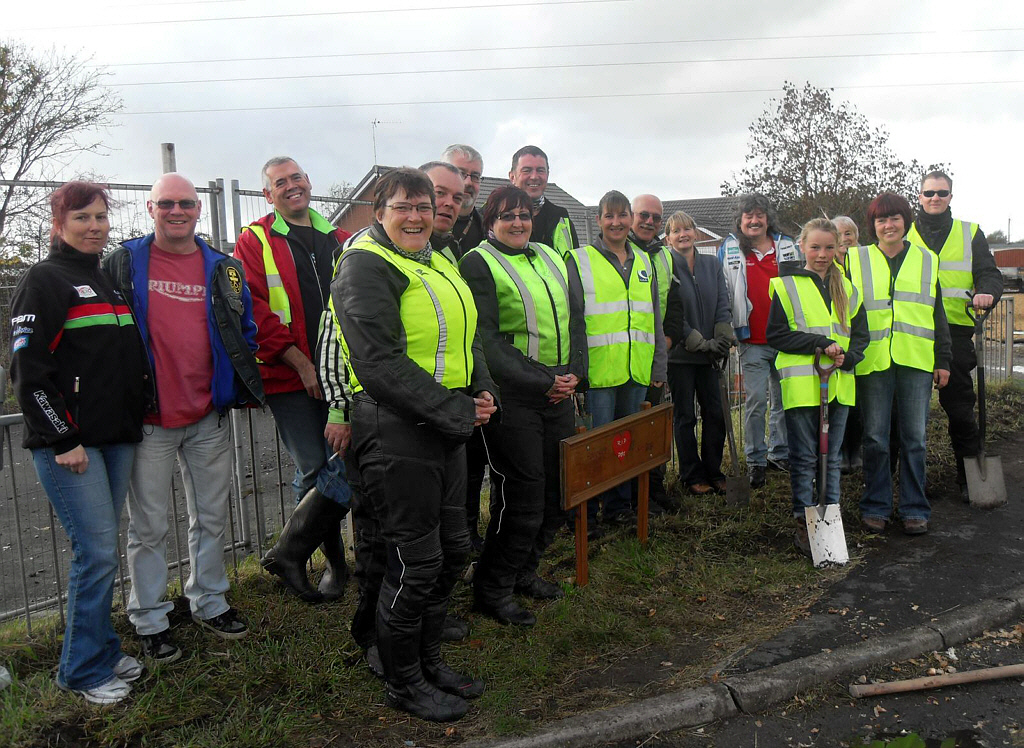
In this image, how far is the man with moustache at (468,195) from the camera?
499 centimetres

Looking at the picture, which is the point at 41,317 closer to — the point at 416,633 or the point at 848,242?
the point at 416,633

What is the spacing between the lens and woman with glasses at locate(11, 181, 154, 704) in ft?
10.5

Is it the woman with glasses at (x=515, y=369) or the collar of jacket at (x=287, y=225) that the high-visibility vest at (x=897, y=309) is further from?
the collar of jacket at (x=287, y=225)

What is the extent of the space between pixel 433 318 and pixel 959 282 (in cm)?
470

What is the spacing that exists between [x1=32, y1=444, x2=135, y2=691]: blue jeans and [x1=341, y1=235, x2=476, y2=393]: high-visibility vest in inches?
45.7

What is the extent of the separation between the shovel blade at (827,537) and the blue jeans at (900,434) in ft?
2.35

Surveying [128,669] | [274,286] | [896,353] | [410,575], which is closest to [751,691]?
[410,575]

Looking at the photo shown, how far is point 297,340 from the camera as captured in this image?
429 centimetres

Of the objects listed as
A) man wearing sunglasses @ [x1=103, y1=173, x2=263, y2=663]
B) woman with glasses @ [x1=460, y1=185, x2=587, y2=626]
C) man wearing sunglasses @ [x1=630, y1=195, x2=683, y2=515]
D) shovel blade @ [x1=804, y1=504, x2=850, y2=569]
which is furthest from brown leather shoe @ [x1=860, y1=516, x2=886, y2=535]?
man wearing sunglasses @ [x1=103, y1=173, x2=263, y2=663]

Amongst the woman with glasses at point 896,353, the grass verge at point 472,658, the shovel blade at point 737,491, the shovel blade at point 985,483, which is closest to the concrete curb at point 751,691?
the grass verge at point 472,658

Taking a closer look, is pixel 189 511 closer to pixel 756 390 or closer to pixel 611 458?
pixel 611 458

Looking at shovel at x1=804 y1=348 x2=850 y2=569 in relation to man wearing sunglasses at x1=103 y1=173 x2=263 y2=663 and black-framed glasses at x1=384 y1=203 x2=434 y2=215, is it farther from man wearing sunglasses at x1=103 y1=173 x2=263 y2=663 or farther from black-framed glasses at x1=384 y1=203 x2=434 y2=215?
man wearing sunglasses at x1=103 y1=173 x2=263 y2=663

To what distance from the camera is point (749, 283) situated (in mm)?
6340

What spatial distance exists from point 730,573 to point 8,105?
20.2 meters
